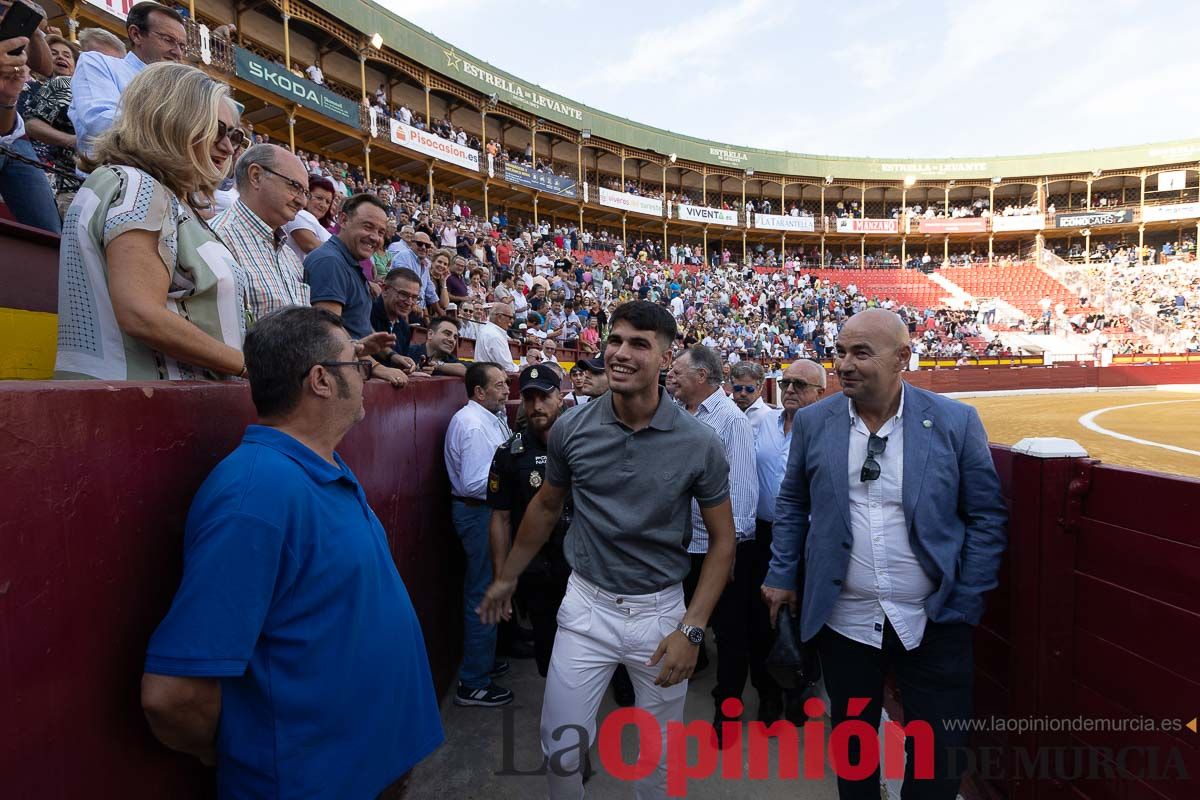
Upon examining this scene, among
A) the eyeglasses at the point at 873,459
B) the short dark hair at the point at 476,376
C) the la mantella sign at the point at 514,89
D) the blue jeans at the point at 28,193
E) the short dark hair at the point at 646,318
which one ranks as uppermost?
the la mantella sign at the point at 514,89

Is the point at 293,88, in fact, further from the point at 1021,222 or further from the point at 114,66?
the point at 1021,222

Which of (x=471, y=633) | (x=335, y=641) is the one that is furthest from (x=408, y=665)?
(x=471, y=633)

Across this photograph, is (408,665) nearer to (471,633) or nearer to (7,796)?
(7,796)

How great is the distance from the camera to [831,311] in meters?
32.5

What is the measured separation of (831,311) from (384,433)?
3315cm

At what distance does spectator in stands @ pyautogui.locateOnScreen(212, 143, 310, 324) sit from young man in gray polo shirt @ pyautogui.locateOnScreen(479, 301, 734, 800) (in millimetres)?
1253

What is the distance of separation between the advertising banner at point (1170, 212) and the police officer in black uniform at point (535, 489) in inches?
2091

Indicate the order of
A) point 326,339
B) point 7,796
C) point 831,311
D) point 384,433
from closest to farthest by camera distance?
1. point 7,796
2. point 326,339
3. point 384,433
4. point 831,311

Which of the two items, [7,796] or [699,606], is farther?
[699,606]

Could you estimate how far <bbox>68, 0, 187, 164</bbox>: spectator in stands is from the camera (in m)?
2.81

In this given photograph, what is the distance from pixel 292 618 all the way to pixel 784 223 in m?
43.5

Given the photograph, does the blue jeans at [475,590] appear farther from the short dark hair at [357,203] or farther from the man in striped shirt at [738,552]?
the short dark hair at [357,203]

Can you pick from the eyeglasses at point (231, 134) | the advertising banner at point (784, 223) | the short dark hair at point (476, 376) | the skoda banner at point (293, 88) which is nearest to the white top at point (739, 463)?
the short dark hair at point (476, 376)

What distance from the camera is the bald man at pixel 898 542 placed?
6.85ft
